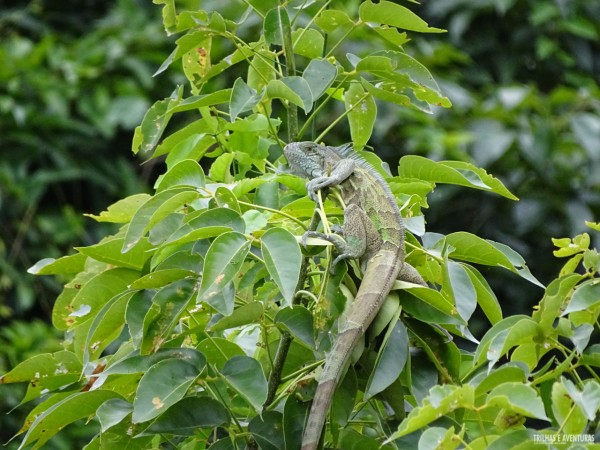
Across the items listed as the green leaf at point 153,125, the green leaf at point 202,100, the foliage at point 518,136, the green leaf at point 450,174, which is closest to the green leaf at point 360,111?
the green leaf at point 450,174

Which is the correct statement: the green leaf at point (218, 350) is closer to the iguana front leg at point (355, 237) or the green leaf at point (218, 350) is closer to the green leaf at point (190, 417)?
the green leaf at point (190, 417)

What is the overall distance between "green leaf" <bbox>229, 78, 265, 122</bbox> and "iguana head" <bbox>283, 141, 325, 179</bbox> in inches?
8.3

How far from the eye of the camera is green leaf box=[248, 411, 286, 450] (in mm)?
1673

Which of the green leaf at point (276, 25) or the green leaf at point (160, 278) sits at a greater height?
the green leaf at point (276, 25)

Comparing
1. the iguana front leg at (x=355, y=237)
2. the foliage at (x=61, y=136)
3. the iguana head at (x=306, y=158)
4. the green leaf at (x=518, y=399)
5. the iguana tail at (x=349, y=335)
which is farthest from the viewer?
the foliage at (x=61, y=136)

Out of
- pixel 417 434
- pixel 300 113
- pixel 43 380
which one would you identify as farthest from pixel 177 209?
pixel 300 113

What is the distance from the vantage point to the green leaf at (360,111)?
77.9 inches

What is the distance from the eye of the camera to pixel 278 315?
5.43 feet

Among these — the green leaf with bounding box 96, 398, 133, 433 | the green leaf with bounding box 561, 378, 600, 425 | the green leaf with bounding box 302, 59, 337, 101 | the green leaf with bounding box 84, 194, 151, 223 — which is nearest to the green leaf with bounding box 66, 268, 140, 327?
the green leaf with bounding box 84, 194, 151, 223

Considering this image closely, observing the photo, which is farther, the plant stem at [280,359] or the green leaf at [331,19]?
the green leaf at [331,19]

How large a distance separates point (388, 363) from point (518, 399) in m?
0.29

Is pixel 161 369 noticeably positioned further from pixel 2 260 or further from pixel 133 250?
pixel 2 260

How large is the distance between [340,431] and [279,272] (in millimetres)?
320

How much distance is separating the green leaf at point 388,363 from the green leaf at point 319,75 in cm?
45
